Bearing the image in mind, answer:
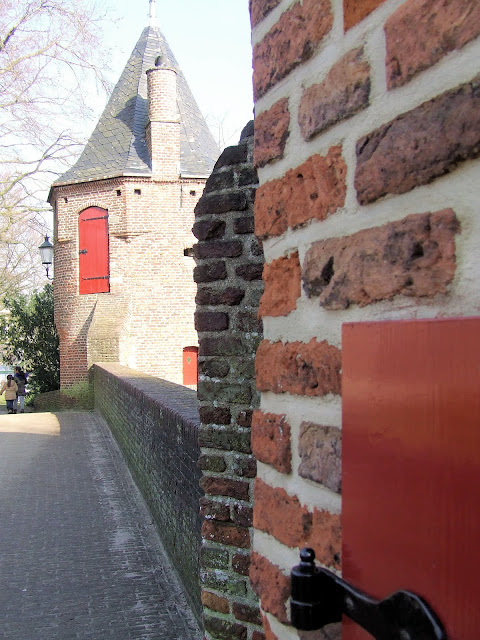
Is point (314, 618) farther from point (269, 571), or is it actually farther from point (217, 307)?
point (217, 307)

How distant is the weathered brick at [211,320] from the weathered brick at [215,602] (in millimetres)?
1188

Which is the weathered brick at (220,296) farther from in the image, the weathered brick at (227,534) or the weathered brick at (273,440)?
the weathered brick at (273,440)

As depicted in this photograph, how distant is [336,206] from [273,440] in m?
0.54

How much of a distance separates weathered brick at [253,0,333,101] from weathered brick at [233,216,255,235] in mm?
1143

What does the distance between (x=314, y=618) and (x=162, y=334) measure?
1883 centimetres

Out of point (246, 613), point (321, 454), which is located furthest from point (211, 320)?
point (321, 454)

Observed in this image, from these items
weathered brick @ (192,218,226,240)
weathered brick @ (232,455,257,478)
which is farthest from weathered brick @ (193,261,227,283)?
weathered brick @ (232,455,257,478)

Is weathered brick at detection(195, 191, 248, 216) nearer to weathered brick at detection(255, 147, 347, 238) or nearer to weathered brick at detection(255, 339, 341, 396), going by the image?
weathered brick at detection(255, 147, 347, 238)

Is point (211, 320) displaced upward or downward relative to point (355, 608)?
upward

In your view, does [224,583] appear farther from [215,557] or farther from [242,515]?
[242,515]

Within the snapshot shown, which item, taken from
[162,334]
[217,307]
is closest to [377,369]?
[217,307]

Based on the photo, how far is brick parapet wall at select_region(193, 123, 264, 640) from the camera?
2.68m

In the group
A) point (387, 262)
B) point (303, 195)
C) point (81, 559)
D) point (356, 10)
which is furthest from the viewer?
point (81, 559)

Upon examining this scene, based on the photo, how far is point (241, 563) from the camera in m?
2.78
